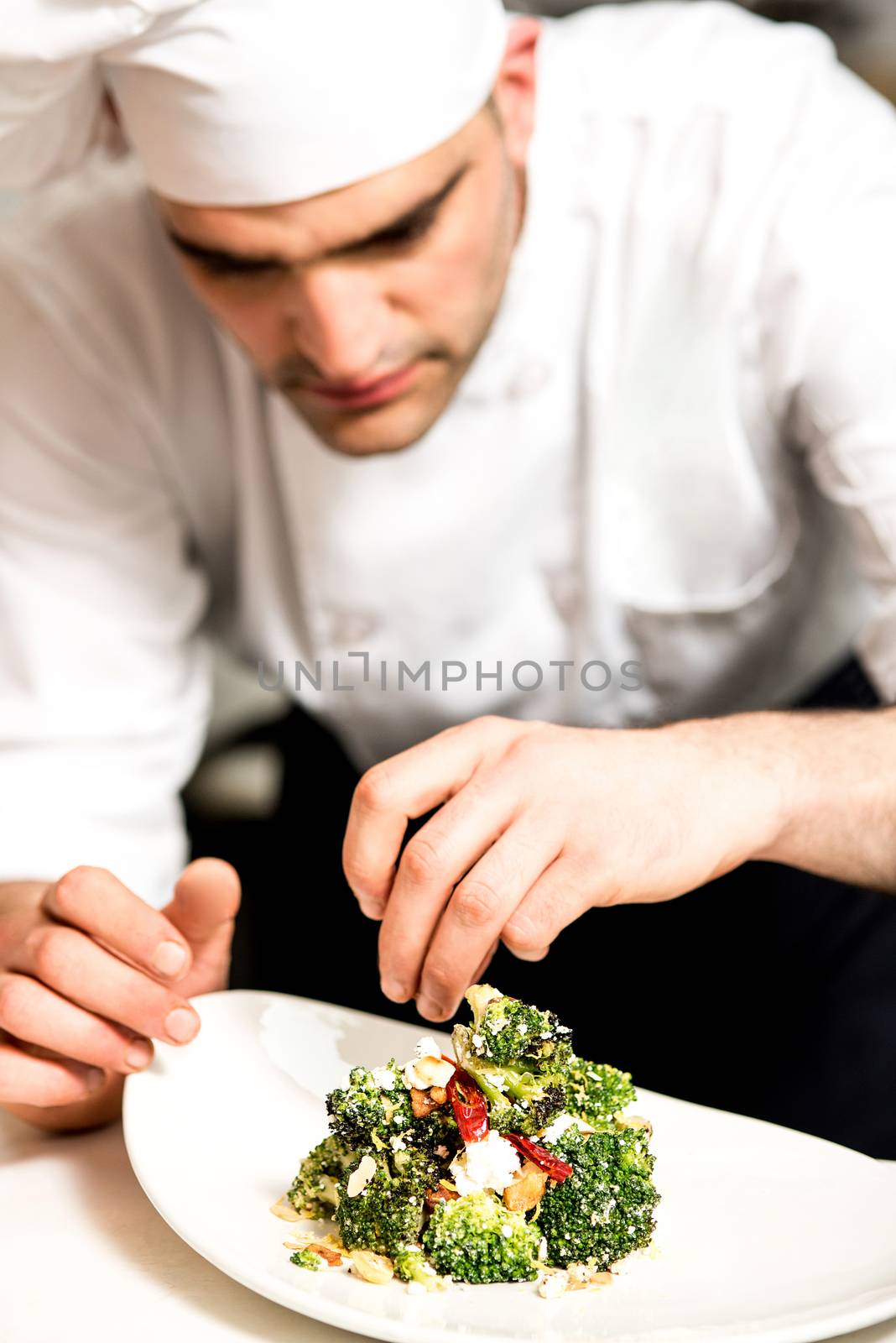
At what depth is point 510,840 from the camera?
2.99ft

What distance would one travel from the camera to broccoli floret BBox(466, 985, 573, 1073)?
819 mm

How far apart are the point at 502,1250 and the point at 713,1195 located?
0.56 feet

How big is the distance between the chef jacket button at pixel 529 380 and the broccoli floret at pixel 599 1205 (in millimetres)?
945

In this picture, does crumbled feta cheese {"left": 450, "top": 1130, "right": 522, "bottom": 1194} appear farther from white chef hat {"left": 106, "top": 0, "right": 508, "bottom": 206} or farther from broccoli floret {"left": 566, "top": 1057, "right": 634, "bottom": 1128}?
white chef hat {"left": 106, "top": 0, "right": 508, "bottom": 206}

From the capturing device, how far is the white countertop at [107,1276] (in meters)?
0.78

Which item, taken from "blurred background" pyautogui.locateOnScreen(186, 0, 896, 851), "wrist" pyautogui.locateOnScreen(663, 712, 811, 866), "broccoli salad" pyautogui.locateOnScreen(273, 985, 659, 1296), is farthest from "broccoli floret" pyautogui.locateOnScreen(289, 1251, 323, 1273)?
"blurred background" pyautogui.locateOnScreen(186, 0, 896, 851)

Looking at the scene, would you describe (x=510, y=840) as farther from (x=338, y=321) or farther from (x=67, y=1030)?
(x=338, y=321)

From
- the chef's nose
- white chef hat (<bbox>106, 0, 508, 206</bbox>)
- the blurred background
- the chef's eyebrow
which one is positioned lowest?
the blurred background

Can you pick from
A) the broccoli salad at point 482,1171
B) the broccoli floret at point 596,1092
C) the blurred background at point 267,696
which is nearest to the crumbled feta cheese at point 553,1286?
the broccoli salad at point 482,1171

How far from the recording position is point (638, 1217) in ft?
2.61

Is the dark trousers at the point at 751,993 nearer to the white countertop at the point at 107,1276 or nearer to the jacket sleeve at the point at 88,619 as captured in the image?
the jacket sleeve at the point at 88,619


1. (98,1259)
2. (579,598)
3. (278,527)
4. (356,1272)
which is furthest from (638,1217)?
(278,527)

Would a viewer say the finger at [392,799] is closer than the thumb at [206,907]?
Yes

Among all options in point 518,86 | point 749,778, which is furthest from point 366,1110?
point 518,86
